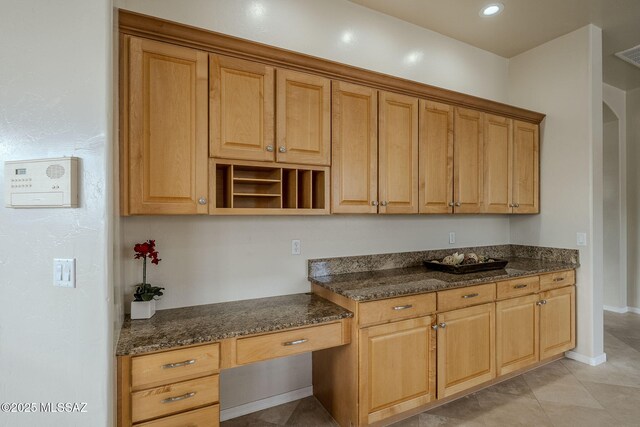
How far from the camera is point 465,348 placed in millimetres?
2369

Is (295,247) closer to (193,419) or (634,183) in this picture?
(193,419)

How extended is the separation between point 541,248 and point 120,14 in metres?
3.89

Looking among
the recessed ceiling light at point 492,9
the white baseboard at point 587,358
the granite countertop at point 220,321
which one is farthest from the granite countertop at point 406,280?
the recessed ceiling light at point 492,9

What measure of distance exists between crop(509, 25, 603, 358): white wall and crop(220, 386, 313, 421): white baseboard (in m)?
2.62

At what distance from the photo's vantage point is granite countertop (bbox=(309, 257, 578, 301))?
81.6 inches

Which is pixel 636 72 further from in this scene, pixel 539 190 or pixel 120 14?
pixel 120 14

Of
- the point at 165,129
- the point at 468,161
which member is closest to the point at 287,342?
the point at 165,129

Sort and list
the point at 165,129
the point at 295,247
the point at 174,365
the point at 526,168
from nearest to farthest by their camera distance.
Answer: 1. the point at 174,365
2. the point at 165,129
3. the point at 295,247
4. the point at 526,168


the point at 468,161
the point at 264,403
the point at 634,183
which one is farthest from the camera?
the point at 634,183

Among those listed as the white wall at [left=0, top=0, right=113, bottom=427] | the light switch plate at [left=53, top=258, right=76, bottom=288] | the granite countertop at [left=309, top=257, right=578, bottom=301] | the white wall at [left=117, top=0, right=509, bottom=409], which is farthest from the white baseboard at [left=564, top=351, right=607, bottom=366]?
the light switch plate at [left=53, top=258, right=76, bottom=288]

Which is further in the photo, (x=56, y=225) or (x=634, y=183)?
(x=634, y=183)

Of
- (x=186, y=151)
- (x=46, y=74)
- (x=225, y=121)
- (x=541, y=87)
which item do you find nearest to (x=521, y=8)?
(x=541, y=87)

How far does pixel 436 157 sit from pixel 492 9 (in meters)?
1.35

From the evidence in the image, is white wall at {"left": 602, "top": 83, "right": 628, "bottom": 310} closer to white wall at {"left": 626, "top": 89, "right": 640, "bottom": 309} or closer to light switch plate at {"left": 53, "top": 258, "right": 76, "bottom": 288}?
white wall at {"left": 626, "top": 89, "right": 640, "bottom": 309}
